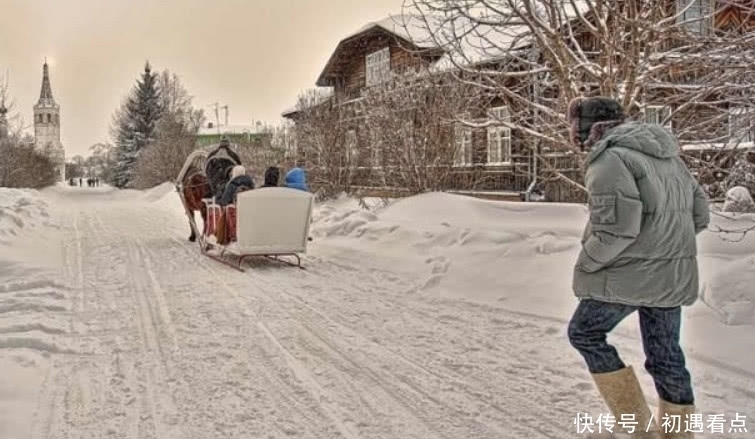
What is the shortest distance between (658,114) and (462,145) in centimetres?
642

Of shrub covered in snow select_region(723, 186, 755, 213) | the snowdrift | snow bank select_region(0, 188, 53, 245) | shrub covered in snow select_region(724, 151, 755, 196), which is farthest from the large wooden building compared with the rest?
snow bank select_region(0, 188, 53, 245)

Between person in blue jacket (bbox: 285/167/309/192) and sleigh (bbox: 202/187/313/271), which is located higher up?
person in blue jacket (bbox: 285/167/309/192)

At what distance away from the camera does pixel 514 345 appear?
5.93 m

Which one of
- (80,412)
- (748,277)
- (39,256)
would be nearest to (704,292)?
(748,277)

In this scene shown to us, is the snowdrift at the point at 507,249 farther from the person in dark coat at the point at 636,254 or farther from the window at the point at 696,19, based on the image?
the person in dark coat at the point at 636,254

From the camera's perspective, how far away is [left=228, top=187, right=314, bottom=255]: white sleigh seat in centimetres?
1036

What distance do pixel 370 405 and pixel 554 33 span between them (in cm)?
533

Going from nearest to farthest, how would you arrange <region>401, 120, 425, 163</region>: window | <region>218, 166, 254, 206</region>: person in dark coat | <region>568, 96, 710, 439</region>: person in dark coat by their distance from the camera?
1. <region>568, 96, 710, 439</region>: person in dark coat
2. <region>218, 166, 254, 206</region>: person in dark coat
3. <region>401, 120, 425, 163</region>: window

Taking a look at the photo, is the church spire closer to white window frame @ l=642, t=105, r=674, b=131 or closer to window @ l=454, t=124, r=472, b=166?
window @ l=454, t=124, r=472, b=166

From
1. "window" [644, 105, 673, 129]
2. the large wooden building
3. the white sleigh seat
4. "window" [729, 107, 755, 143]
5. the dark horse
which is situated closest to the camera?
"window" [729, 107, 755, 143]

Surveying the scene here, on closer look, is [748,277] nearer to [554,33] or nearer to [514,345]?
[514,345]

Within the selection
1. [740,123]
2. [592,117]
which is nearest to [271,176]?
[740,123]

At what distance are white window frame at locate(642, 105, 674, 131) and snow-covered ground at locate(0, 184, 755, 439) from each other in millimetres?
1527

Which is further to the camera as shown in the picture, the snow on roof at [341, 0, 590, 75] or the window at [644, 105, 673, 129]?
the window at [644, 105, 673, 129]
